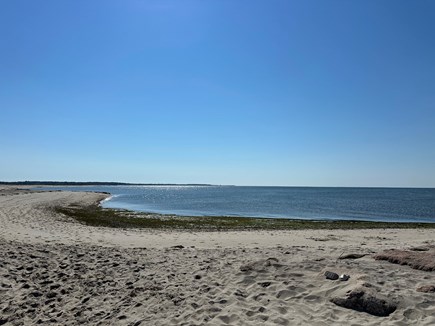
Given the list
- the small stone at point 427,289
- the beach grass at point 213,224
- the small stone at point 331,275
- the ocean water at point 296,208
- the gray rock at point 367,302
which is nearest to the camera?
the gray rock at point 367,302

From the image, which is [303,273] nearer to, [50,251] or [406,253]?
[406,253]

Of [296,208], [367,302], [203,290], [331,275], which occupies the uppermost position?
[331,275]

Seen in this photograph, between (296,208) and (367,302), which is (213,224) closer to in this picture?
(367,302)

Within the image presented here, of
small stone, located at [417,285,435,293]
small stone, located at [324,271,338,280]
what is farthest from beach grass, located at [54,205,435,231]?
small stone, located at [417,285,435,293]

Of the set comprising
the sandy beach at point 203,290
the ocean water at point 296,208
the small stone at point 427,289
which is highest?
the small stone at point 427,289

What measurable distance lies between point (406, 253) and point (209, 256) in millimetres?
6432

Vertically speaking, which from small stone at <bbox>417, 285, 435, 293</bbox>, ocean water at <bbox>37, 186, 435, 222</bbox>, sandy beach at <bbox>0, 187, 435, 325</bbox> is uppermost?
small stone at <bbox>417, 285, 435, 293</bbox>

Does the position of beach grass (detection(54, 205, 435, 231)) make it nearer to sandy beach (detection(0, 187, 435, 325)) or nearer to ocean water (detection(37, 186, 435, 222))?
ocean water (detection(37, 186, 435, 222))

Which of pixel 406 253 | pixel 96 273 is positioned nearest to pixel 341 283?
pixel 406 253

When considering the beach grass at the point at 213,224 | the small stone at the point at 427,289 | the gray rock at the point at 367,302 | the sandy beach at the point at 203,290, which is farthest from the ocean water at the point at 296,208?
the gray rock at the point at 367,302

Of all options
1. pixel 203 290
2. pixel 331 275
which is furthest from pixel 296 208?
pixel 203 290

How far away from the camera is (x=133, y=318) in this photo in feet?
23.2

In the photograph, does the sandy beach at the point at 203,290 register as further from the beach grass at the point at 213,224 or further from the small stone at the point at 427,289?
the beach grass at the point at 213,224

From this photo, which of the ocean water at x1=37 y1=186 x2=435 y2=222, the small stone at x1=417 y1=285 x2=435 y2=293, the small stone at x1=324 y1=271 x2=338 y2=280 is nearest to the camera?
the small stone at x1=417 y1=285 x2=435 y2=293
